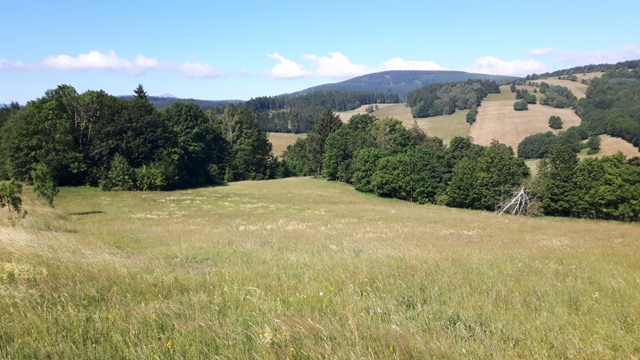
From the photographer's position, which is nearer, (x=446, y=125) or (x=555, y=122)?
(x=555, y=122)

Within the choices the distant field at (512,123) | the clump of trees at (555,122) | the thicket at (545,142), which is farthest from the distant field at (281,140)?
the clump of trees at (555,122)

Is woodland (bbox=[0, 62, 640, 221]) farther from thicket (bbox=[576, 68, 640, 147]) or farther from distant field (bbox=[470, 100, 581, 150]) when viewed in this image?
thicket (bbox=[576, 68, 640, 147])

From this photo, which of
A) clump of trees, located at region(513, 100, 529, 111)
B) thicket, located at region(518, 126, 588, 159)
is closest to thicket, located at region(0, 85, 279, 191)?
thicket, located at region(518, 126, 588, 159)

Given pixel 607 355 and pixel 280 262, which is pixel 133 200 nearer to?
pixel 280 262

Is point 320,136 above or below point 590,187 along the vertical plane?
above

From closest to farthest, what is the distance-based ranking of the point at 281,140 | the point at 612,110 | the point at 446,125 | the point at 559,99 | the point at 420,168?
1. the point at 420,168
2. the point at 612,110
3. the point at 281,140
4. the point at 446,125
5. the point at 559,99

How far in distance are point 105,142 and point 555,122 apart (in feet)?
528

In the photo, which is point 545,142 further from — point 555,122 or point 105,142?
point 105,142

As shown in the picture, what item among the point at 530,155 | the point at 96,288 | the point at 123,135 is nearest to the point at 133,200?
the point at 123,135

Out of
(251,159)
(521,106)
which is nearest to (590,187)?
(251,159)

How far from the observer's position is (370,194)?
75.0 m

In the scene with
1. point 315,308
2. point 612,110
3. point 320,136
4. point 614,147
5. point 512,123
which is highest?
point 315,308

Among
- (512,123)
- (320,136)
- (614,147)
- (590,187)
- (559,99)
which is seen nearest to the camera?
(590,187)

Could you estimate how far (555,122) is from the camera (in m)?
150
